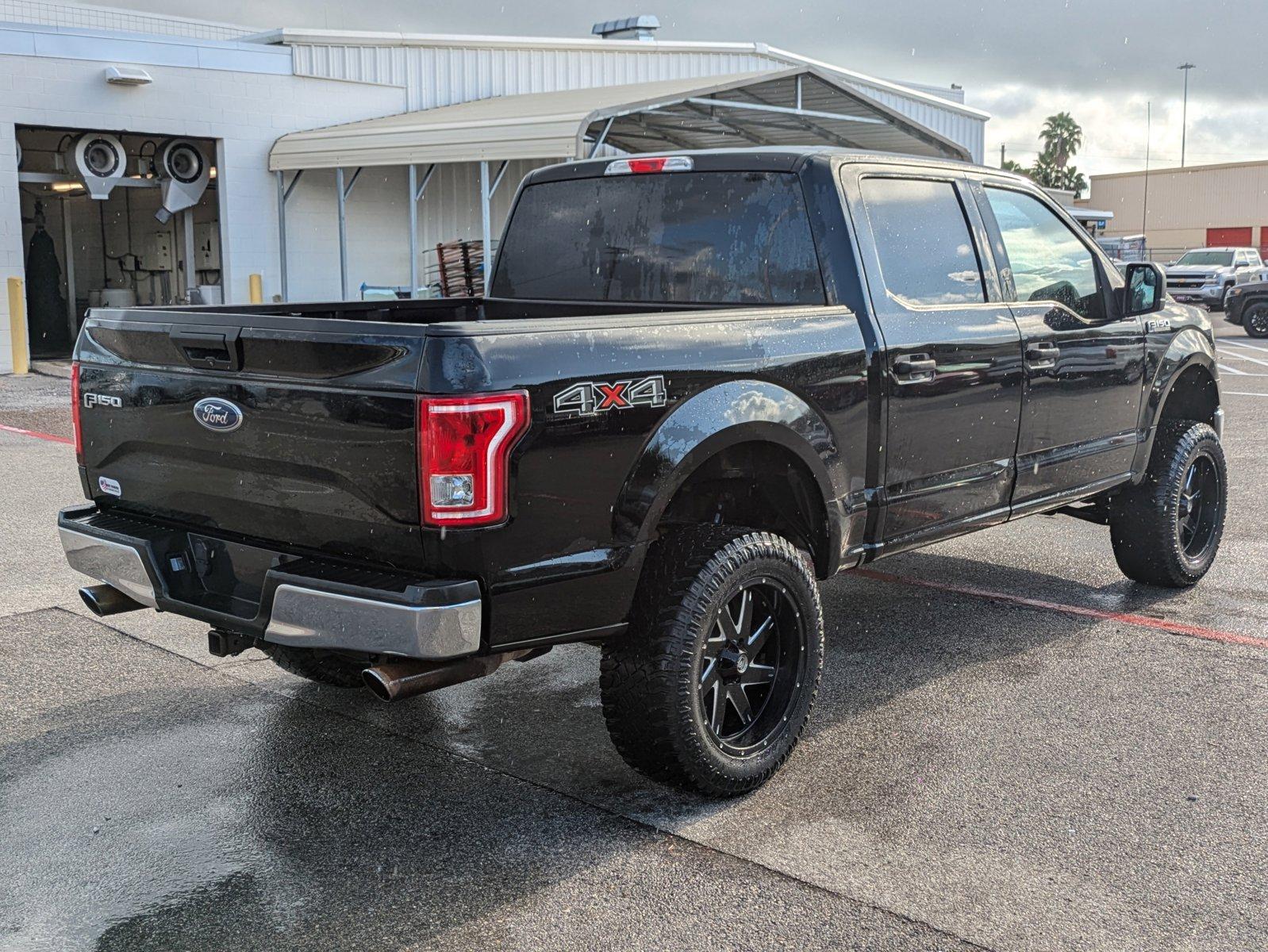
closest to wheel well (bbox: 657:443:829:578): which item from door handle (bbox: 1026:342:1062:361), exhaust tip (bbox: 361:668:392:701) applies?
exhaust tip (bbox: 361:668:392:701)

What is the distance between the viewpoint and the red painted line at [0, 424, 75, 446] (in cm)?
1166

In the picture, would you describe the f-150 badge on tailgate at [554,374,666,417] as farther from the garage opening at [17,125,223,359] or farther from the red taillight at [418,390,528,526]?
the garage opening at [17,125,223,359]

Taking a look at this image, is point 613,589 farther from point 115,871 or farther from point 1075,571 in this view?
point 1075,571

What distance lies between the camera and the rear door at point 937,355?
4.49 metres

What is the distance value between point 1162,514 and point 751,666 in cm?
303

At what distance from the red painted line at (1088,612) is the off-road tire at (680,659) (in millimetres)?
2621

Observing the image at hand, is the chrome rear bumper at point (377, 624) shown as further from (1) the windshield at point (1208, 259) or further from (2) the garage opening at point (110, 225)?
(1) the windshield at point (1208, 259)

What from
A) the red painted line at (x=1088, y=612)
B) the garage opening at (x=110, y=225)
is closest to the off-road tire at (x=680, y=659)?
Answer: the red painted line at (x=1088, y=612)

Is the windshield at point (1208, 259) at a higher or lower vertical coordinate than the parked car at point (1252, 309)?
higher

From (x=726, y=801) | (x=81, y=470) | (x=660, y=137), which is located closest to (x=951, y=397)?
(x=726, y=801)

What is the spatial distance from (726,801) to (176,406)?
2.03 metres

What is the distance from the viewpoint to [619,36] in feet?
96.2

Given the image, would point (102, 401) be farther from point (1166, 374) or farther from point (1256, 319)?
point (1256, 319)

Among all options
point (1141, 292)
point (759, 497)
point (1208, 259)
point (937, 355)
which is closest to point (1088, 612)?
point (1141, 292)
